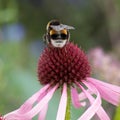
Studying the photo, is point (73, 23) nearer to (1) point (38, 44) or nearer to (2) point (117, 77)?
(1) point (38, 44)

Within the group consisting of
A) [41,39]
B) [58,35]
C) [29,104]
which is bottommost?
[41,39]

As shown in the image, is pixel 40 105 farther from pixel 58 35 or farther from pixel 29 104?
pixel 58 35

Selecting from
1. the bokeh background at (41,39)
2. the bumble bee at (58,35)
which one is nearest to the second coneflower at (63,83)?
the bumble bee at (58,35)

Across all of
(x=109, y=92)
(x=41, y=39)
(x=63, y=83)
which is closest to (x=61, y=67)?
(x=63, y=83)

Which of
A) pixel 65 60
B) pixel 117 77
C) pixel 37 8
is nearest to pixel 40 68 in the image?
pixel 65 60

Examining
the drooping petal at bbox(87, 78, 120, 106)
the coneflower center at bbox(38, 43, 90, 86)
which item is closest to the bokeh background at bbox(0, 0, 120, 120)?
the coneflower center at bbox(38, 43, 90, 86)

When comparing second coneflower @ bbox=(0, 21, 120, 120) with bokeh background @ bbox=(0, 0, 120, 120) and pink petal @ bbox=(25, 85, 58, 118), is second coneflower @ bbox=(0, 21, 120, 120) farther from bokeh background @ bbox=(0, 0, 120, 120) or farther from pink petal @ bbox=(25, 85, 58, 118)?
bokeh background @ bbox=(0, 0, 120, 120)

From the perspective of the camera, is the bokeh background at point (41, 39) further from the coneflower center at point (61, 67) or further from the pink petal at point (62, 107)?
the pink petal at point (62, 107)
